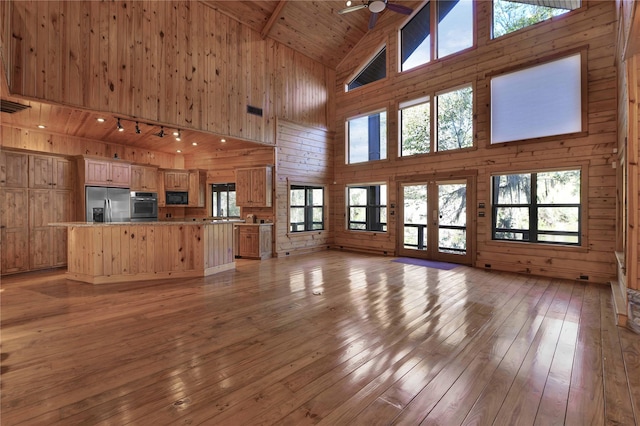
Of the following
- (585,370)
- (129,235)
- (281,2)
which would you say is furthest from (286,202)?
(585,370)

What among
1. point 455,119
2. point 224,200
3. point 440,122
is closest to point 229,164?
point 224,200

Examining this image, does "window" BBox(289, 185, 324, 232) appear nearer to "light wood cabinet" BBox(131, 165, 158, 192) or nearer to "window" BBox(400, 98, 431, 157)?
"window" BBox(400, 98, 431, 157)

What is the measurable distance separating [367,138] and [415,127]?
156cm

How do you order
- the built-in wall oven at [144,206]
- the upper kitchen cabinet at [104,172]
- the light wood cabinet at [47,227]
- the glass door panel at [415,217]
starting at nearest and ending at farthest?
the light wood cabinet at [47,227], the upper kitchen cabinet at [104,172], the glass door panel at [415,217], the built-in wall oven at [144,206]

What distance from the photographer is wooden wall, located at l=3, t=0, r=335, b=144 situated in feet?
14.6

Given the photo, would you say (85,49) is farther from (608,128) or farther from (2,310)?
(608,128)

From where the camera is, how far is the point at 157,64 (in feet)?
18.7

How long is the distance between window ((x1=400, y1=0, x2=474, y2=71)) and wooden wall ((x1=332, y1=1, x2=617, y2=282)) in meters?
0.24

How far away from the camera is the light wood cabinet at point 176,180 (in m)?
8.49

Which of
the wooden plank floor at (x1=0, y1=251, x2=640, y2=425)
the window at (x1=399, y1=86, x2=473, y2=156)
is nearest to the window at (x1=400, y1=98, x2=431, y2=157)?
the window at (x1=399, y1=86, x2=473, y2=156)

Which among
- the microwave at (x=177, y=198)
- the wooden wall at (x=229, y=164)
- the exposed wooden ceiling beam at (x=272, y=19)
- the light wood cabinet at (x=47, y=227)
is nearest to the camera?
the light wood cabinet at (x=47, y=227)

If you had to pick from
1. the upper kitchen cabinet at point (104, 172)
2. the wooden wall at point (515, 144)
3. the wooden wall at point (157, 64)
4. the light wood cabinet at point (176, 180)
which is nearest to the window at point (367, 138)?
the wooden wall at point (515, 144)

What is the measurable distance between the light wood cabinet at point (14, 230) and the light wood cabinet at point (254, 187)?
435 cm

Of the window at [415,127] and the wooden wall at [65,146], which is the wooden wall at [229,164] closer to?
the wooden wall at [65,146]
